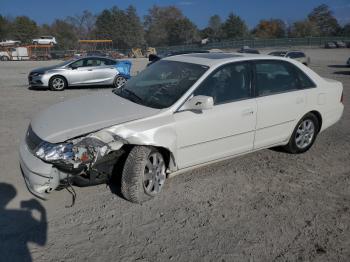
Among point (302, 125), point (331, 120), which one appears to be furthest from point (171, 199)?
point (331, 120)

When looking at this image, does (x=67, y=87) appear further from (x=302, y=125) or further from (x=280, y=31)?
(x=280, y=31)

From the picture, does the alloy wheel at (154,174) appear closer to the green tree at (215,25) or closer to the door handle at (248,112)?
the door handle at (248,112)

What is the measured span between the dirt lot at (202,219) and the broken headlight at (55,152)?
2.15 feet

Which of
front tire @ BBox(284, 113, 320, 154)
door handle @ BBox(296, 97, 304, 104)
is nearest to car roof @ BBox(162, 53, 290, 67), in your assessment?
door handle @ BBox(296, 97, 304, 104)

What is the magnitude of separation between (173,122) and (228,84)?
3.42 ft

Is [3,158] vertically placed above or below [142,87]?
below

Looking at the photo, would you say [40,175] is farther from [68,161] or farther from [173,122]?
[173,122]

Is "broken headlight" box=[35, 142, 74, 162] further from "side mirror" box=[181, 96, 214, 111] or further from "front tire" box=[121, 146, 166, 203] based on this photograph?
"side mirror" box=[181, 96, 214, 111]

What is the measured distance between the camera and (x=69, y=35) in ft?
295

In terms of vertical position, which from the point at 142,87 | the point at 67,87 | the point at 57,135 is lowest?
the point at 67,87

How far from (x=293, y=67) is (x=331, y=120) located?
→ 123 cm

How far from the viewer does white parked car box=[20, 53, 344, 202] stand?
3.64m

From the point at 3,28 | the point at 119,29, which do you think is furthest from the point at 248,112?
the point at 119,29

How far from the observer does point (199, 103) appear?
399 cm
